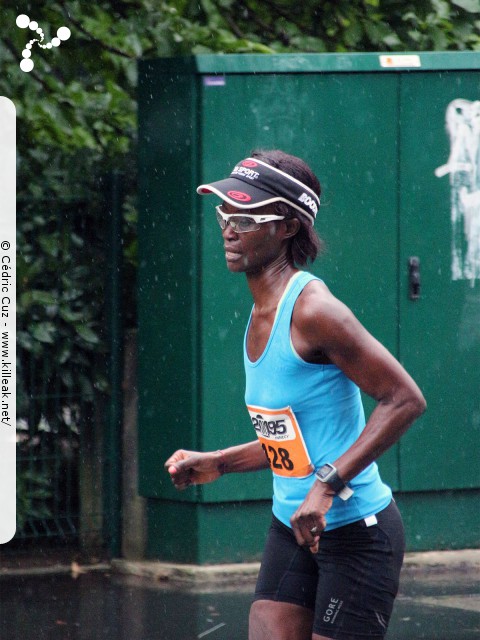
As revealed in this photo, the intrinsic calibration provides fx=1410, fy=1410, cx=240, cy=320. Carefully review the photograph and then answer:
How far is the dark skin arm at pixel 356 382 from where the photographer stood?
3641 mm

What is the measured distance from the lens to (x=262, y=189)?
3945 mm

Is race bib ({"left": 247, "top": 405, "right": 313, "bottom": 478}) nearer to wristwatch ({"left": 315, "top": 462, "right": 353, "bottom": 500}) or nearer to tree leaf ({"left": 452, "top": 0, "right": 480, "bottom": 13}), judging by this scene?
wristwatch ({"left": 315, "top": 462, "right": 353, "bottom": 500})

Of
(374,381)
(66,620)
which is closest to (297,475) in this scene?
(374,381)

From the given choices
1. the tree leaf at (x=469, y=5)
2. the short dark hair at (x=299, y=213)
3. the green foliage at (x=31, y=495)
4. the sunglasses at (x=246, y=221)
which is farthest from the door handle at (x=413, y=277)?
the sunglasses at (x=246, y=221)

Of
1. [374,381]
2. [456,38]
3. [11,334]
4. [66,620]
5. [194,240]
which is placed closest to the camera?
[374,381]

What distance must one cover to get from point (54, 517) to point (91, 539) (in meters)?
0.25

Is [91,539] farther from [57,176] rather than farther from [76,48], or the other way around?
[76,48]

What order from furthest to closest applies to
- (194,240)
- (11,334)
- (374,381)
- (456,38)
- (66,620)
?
(456,38) < (11,334) < (194,240) < (66,620) < (374,381)

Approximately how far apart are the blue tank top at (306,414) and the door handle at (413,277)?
12.0 feet

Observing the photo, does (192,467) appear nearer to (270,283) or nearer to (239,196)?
(270,283)

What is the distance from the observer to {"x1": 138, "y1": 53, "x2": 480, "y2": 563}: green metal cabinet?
714 cm

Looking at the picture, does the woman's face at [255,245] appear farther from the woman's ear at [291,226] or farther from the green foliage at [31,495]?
the green foliage at [31,495]

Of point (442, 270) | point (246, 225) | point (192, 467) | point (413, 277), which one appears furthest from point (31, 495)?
point (246, 225)

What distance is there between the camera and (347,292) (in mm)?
7355
